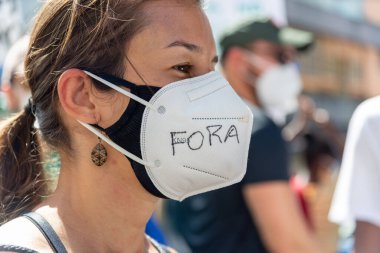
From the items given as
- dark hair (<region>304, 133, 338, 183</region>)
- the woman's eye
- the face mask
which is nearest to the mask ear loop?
the face mask

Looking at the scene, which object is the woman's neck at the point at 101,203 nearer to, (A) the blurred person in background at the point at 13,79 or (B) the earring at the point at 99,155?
(B) the earring at the point at 99,155

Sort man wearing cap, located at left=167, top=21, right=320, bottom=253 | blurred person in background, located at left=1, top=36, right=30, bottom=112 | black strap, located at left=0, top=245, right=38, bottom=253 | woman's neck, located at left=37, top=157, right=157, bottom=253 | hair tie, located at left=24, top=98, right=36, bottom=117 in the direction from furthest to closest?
blurred person in background, located at left=1, top=36, right=30, bottom=112
man wearing cap, located at left=167, top=21, right=320, bottom=253
hair tie, located at left=24, top=98, right=36, bottom=117
woman's neck, located at left=37, top=157, right=157, bottom=253
black strap, located at left=0, top=245, right=38, bottom=253

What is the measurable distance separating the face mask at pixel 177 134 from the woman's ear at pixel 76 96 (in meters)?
0.02

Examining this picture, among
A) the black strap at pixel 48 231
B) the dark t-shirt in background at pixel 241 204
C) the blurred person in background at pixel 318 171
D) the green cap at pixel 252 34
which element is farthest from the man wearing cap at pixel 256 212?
the black strap at pixel 48 231

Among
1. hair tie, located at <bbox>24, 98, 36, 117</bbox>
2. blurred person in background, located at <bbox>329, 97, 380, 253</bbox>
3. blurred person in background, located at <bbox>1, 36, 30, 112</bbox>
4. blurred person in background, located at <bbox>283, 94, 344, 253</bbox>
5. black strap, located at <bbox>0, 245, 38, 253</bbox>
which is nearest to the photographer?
black strap, located at <bbox>0, 245, 38, 253</bbox>

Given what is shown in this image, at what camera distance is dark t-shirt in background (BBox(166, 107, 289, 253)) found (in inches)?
124

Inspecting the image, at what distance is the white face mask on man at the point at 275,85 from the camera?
3820 mm

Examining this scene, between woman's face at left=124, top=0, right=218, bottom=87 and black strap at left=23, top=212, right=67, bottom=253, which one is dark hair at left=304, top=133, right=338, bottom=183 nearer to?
woman's face at left=124, top=0, right=218, bottom=87

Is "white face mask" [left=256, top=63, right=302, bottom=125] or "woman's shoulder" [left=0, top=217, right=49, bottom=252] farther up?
"woman's shoulder" [left=0, top=217, right=49, bottom=252]

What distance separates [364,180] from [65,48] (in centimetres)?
125

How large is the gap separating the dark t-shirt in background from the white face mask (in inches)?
18.3

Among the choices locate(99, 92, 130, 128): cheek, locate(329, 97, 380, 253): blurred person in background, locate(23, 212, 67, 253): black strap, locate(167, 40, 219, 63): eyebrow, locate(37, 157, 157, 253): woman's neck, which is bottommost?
locate(329, 97, 380, 253): blurred person in background

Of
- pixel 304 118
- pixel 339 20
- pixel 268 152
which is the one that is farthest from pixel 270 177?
pixel 339 20

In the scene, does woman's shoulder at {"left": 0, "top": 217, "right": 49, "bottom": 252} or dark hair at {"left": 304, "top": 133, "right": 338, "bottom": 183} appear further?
dark hair at {"left": 304, "top": 133, "right": 338, "bottom": 183}
